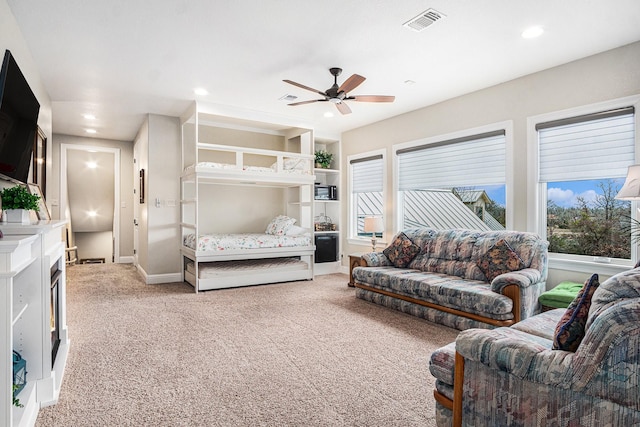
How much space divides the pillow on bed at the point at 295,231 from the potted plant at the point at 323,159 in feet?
4.08

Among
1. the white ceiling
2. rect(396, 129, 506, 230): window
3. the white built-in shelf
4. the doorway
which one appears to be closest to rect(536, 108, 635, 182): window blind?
rect(396, 129, 506, 230): window

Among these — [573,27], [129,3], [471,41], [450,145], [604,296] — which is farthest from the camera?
[450,145]

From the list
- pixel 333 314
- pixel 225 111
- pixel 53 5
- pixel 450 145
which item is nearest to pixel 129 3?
pixel 53 5

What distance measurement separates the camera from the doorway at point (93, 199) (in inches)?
296

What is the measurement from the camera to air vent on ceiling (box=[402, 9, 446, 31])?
2.67m

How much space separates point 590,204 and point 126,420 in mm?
4174

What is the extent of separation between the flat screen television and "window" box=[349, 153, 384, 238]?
4.42 meters

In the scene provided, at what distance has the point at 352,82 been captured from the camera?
348cm

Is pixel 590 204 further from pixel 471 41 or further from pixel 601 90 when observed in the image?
pixel 471 41

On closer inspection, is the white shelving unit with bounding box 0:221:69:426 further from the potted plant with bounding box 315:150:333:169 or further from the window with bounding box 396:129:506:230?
the potted plant with bounding box 315:150:333:169

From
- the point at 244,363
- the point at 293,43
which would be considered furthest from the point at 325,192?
the point at 244,363

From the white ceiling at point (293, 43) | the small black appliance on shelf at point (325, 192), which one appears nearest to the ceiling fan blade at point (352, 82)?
the white ceiling at point (293, 43)

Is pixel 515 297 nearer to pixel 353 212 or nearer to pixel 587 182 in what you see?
pixel 587 182

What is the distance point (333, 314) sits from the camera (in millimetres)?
3869
